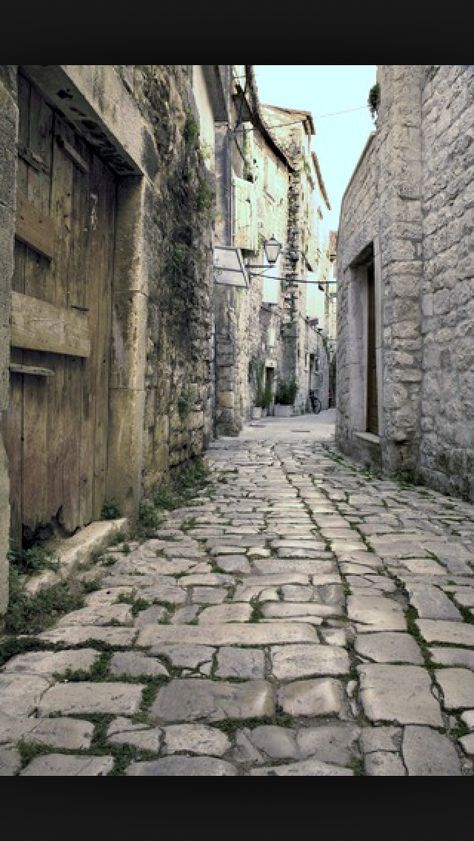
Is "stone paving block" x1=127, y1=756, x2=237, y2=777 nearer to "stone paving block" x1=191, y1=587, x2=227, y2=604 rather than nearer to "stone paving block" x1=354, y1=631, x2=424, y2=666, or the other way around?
"stone paving block" x1=354, y1=631, x2=424, y2=666

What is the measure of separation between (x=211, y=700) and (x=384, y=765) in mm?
497

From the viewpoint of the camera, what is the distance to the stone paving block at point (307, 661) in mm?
1743

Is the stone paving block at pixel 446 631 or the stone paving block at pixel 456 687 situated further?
the stone paving block at pixel 446 631

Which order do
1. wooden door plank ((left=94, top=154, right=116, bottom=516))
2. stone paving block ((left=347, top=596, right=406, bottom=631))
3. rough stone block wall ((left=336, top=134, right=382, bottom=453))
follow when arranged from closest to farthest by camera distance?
stone paving block ((left=347, top=596, right=406, bottom=631))
wooden door plank ((left=94, top=154, right=116, bottom=516))
rough stone block wall ((left=336, top=134, right=382, bottom=453))

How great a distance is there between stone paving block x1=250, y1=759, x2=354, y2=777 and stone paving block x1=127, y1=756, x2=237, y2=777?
0.23 ft

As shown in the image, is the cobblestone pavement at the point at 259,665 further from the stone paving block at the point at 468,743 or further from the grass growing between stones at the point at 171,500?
the grass growing between stones at the point at 171,500

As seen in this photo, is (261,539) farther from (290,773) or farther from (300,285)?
(300,285)

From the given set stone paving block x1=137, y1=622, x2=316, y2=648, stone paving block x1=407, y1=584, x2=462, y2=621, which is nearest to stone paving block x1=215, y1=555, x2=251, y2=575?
stone paving block x1=137, y1=622, x2=316, y2=648

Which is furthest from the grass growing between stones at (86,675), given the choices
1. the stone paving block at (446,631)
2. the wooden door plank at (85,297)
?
the wooden door plank at (85,297)

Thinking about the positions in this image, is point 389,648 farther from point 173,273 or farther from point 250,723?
point 173,273

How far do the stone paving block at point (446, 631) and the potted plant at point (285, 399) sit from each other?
16.4 m

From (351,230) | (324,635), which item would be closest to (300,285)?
(351,230)

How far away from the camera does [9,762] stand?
1.32 m

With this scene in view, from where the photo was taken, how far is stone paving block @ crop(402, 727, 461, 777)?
1.29 m
